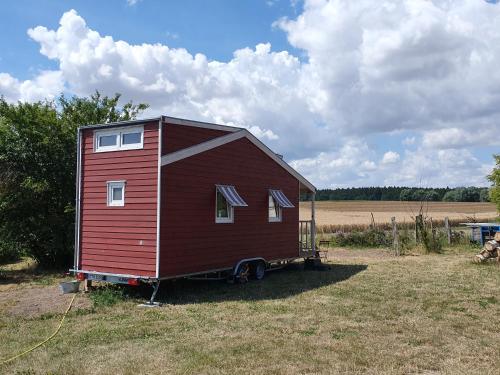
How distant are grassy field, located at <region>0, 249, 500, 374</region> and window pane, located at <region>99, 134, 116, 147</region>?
3.42 metres

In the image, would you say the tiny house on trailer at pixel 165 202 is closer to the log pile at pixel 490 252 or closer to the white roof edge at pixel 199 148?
the white roof edge at pixel 199 148

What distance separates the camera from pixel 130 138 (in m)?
12.1

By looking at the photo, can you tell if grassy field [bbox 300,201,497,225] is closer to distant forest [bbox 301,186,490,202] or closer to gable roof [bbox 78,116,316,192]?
distant forest [bbox 301,186,490,202]

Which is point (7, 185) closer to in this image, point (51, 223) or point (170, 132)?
point (51, 223)

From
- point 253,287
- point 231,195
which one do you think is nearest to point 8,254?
point 231,195

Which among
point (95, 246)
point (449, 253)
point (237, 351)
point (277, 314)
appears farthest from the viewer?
point (449, 253)

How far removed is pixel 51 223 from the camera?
1709 centimetres

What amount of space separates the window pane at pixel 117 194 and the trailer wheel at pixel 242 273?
3623 mm

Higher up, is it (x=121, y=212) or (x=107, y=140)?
(x=107, y=140)

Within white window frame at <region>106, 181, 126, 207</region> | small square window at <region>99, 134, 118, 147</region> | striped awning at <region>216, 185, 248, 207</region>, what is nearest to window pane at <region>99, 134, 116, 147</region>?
small square window at <region>99, 134, 118, 147</region>

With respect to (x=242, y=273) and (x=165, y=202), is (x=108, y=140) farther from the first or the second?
(x=242, y=273)

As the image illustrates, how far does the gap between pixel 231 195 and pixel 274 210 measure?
272 centimetres

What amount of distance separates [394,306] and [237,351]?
174 inches

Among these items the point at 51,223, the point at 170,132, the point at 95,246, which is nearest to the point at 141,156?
the point at 170,132
